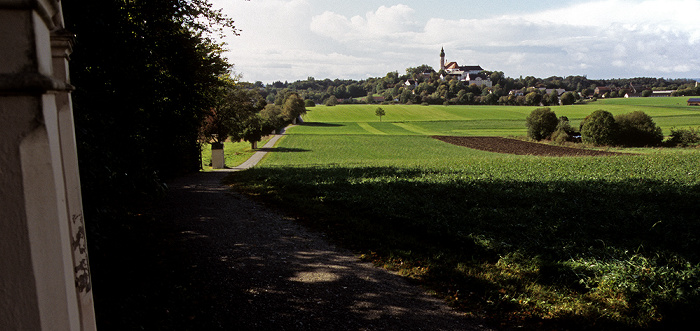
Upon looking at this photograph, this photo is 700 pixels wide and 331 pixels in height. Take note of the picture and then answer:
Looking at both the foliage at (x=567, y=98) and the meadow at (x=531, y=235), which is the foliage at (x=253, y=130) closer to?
the meadow at (x=531, y=235)

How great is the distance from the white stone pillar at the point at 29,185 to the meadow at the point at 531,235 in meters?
5.34

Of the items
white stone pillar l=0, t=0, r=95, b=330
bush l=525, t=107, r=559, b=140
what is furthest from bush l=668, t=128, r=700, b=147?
white stone pillar l=0, t=0, r=95, b=330

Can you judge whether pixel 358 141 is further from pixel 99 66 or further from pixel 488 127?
pixel 99 66

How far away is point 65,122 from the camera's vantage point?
2.21 meters

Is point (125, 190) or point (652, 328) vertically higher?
point (125, 190)

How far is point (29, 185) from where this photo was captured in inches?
58.9

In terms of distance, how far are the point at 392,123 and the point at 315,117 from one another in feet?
75.4

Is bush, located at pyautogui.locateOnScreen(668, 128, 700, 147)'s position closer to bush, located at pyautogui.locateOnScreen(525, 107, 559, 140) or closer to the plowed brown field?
the plowed brown field

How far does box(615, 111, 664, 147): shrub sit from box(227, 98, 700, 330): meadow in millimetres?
32699

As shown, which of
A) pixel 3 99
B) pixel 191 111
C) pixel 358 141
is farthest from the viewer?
pixel 358 141

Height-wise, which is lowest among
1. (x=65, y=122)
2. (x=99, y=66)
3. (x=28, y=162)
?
(x=28, y=162)

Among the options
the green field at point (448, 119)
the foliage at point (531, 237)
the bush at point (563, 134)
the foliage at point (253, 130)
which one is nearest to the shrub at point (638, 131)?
the bush at point (563, 134)

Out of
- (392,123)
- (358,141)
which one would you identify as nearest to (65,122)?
(358,141)

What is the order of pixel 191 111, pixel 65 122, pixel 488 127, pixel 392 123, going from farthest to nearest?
pixel 392 123 < pixel 488 127 < pixel 191 111 < pixel 65 122
